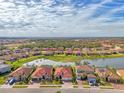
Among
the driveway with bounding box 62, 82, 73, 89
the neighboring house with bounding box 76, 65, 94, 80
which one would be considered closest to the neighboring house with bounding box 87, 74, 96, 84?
the neighboring house with bounding box 76, 65, 94, 80

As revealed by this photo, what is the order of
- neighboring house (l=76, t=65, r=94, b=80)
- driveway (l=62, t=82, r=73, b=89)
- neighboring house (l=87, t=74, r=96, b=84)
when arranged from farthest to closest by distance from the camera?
neighboring house (l=76, t=65, r=94, b=80) < neighboring house (l=87, t=74, r=96, b=84) < driveway (l=62, t=82, r=73, b=89)

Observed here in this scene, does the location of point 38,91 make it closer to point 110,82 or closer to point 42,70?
point 42,70

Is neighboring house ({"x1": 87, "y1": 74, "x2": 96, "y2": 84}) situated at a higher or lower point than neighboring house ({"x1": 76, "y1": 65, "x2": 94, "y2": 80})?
lower

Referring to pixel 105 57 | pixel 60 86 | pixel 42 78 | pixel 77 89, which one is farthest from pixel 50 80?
pixel 105 57

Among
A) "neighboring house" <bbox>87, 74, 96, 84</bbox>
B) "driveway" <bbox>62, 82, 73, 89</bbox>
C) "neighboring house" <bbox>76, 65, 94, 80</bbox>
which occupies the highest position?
"neighboring house" <bbox>76, 65, 94, 80</bbox>

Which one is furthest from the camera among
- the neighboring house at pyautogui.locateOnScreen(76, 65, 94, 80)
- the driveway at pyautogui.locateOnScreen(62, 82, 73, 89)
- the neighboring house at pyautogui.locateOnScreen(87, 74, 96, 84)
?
the neighboring house at pyautogui.locateOnScreen(76, 65, 94, 80)

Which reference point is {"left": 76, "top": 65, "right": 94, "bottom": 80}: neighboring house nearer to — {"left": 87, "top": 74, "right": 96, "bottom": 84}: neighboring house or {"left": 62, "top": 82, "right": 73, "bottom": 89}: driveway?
{"left": 87, "top": 74, "right": 96, "bottom": 84}: neighboring house

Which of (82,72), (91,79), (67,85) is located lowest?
(67,85)

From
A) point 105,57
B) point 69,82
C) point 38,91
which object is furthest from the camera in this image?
point 105,57

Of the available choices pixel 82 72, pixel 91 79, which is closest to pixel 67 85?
pixel 91 79

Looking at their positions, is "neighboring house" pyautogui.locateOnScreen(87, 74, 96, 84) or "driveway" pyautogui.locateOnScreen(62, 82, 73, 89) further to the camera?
"neighboring house" pyautogui.locateOnScreen(87, 74, 96, 84)

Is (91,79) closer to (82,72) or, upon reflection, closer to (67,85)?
(82,72)
